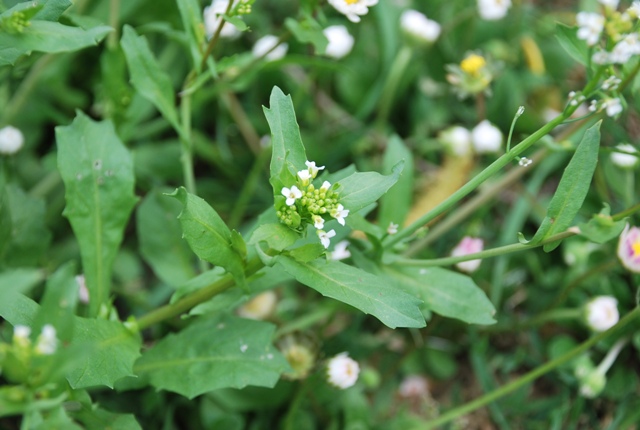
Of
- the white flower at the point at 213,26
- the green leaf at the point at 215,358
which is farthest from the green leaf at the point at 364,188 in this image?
the white flower at the point at 213,26

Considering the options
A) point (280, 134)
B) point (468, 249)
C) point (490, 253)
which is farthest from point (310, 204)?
point (468, 249)

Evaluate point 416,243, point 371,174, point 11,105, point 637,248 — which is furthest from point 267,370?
point 11,105

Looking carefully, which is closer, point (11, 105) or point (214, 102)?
point (11, 105)

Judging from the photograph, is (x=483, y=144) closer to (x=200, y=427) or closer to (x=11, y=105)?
(x=200, y=427)

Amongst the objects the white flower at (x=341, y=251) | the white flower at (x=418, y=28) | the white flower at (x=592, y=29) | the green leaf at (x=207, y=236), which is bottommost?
the white flower at (x=341, y=251)

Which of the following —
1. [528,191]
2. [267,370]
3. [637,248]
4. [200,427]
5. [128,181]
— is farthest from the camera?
[528,191]

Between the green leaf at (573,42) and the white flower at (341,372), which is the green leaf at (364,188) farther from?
the white flower at (341,372)

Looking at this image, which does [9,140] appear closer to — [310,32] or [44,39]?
[44,39]
